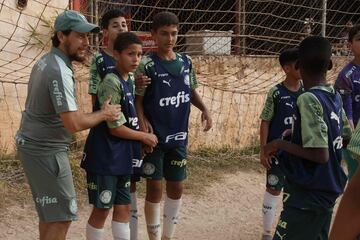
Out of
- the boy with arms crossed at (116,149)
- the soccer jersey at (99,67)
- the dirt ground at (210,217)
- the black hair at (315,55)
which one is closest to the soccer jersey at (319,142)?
the black hair at (315,55)

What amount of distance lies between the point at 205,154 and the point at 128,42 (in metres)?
3.73

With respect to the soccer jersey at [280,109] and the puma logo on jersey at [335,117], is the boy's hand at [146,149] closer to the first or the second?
the soccer jersey at [280,109]

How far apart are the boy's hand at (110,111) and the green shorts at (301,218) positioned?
1.08 meters

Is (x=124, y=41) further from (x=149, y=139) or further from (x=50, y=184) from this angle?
(x=50, y=184)

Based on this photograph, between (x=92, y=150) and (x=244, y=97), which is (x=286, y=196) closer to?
(x=92, y=150)

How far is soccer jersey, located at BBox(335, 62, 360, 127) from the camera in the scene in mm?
4223

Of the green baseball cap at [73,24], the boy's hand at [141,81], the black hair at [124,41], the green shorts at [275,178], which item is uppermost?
the green baseball cap at [73,24]

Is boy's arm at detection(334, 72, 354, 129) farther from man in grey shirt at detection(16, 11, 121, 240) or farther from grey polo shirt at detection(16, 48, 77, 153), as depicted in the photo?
grey polo shirt at detection(16, 48, 77, 153)

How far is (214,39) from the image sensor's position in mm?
7543

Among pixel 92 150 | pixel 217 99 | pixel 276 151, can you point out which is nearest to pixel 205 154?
pixel 217 99

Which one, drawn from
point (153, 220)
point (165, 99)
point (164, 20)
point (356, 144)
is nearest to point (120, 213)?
point (153, 220)

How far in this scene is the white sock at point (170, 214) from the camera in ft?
14.2

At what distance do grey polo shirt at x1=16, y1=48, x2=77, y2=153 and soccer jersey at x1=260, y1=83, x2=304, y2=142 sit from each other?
1622mm

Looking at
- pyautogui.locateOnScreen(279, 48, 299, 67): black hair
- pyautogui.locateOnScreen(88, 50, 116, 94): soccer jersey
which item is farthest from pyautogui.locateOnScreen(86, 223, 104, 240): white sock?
pyautogui.locateOnScreen(279, 48, 299, 67): black hair
